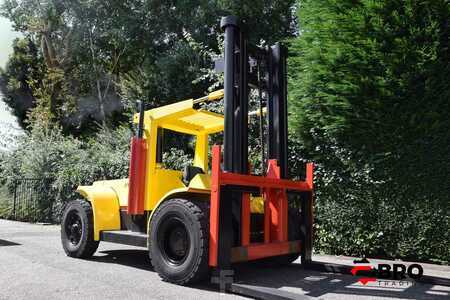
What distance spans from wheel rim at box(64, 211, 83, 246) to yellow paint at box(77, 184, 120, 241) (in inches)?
21.5

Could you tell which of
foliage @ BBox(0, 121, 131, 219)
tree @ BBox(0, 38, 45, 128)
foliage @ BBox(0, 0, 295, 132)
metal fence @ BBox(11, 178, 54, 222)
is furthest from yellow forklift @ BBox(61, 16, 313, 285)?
tree @ BBox(0, 38, 45, 128)

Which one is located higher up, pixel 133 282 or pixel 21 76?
pixel 21 76

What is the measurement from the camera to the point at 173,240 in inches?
199

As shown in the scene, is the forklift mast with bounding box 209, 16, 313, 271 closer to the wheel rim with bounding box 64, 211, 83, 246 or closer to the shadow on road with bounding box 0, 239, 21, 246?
the wheel rim with bounding box 64, 211, 83, 246

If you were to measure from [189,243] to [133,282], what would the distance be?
840 mm

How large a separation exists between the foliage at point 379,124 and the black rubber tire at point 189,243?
133 inches

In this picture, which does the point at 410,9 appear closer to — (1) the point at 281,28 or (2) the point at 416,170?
(2) the point at 416,170

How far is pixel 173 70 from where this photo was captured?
16797 millimetres

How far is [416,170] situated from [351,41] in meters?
2.35

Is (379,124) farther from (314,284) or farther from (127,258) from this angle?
(127,258)

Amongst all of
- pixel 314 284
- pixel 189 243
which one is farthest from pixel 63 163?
pixel 314 284

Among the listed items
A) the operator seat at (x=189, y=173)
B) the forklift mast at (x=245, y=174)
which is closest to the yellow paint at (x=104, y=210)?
the operator seat at (x=189, y=173)

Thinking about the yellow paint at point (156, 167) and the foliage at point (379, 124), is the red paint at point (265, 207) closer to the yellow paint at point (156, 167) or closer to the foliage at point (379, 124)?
the yellow paint at point (156, 167)

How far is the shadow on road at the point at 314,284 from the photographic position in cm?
450
